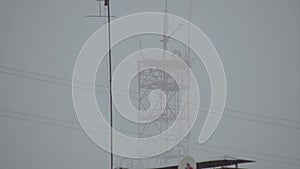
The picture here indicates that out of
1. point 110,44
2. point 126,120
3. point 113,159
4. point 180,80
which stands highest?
point 110,44

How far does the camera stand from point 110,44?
13.6ft

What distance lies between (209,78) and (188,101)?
0.88 feet

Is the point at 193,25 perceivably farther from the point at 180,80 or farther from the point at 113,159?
the point at 113,159

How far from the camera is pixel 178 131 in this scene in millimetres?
4078

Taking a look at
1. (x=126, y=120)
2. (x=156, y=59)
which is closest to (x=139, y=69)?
(x=156, y=59)

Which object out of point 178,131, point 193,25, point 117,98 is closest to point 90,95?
point 117,98

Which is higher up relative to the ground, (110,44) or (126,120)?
(110,44)

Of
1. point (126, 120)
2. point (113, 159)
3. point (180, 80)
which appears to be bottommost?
point (113, 159)

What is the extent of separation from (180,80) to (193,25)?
48 cm

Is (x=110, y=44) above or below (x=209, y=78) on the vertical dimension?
above

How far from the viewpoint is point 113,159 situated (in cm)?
401

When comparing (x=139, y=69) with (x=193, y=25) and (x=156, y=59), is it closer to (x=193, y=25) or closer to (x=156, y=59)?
(x=156, y=59)

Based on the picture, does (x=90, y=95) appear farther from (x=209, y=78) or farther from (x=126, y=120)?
(x=209, y=78)

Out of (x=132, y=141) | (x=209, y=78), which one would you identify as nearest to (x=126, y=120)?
(x=132, y=141)
